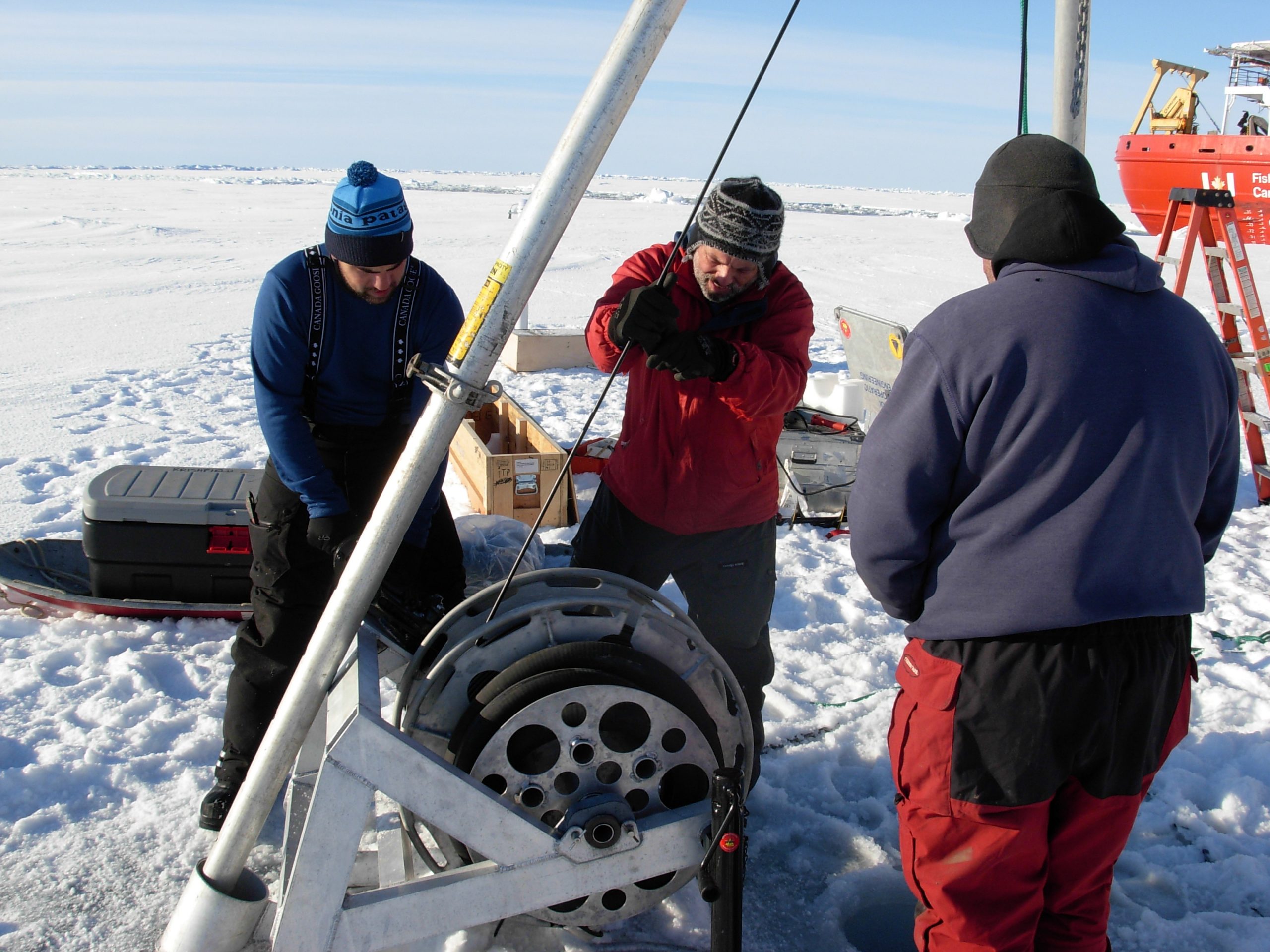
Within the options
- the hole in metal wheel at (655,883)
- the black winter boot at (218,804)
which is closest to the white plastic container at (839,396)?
the hole in metal wheel at (655,883)

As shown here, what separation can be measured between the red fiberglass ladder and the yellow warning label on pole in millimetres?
4929

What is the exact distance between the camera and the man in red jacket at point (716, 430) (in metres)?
2.42

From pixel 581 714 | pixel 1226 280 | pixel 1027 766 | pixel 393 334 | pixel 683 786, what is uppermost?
pixel 393 334

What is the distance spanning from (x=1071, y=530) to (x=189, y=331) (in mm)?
10770

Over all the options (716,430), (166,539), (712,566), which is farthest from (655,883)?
(166,539)

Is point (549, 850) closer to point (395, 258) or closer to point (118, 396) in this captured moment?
point (395, 258)

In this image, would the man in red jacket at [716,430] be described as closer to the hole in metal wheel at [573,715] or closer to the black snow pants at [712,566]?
the black snow pants at [712,566]

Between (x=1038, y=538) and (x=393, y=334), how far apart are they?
1832 millimetres

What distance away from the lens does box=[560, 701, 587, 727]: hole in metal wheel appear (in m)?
1.94

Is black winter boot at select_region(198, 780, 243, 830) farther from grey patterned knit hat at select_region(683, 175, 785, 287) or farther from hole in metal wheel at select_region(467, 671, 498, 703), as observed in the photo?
grey patterned knit hat at select_region(683, 175, 785, 287)

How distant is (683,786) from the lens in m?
2.07

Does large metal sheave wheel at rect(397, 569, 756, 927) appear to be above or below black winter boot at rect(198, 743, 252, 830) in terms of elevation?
above

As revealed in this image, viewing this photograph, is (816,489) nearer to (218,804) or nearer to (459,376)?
(218,804)

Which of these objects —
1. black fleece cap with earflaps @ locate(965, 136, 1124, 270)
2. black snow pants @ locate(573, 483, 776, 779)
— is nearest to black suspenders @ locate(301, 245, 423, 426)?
black snow pants @ locate(573, 483, 776, 779)
